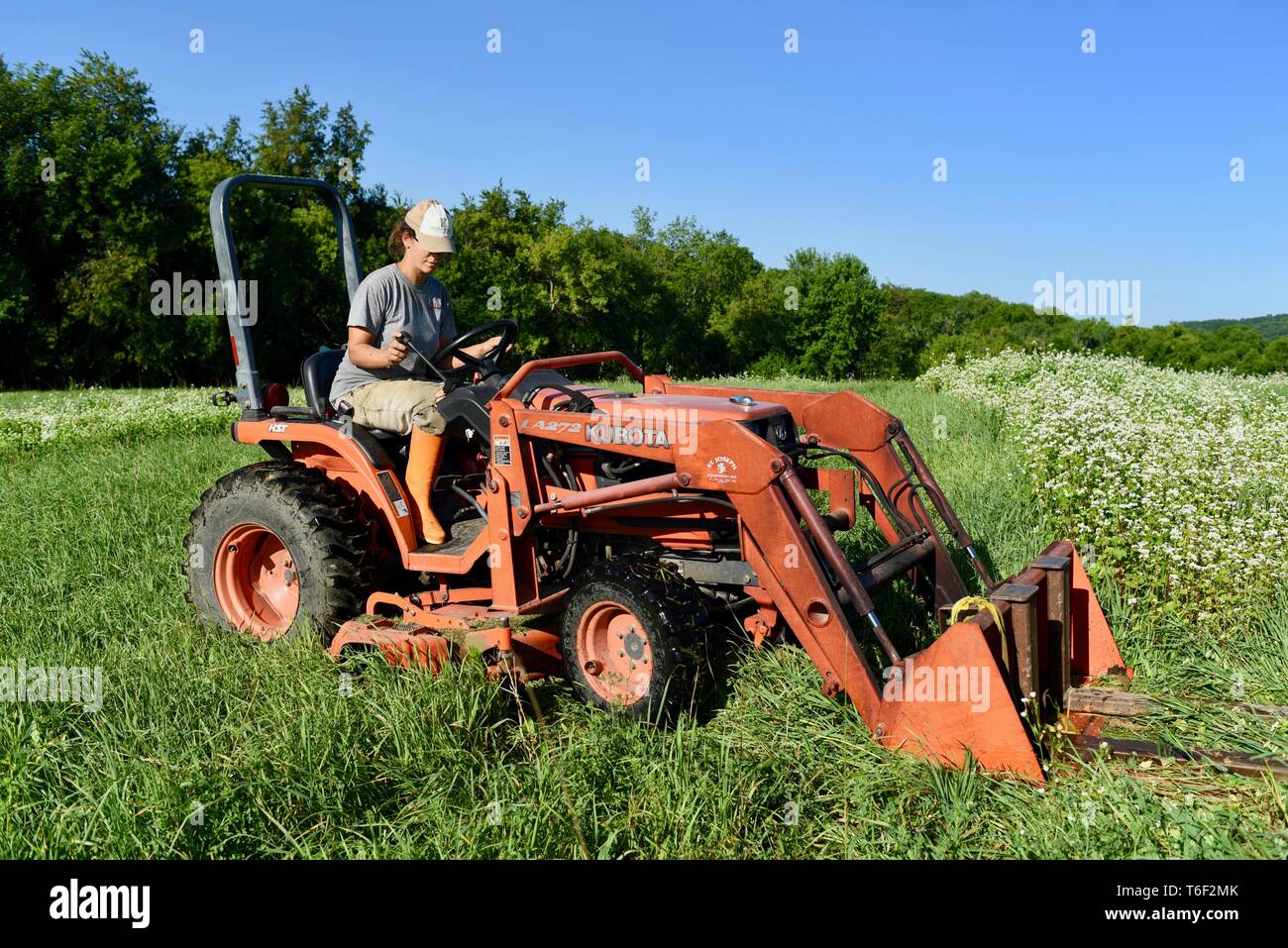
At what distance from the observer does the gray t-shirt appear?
4.61 metres

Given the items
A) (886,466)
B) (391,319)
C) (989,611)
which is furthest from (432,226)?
(989,611)

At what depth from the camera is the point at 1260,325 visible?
5528cm

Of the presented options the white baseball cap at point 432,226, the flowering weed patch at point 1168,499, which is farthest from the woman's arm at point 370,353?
the flowering weed patch at point 1168,499

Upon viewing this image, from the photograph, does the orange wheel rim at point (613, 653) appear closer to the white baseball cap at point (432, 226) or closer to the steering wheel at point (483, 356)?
the steering wheel at point (483, 356)

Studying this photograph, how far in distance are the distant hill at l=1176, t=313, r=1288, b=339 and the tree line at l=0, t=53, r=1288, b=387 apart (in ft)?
4.71

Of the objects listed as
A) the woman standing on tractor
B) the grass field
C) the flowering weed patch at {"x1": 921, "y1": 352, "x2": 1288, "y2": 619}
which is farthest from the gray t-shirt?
the flowering weed patch at {"x1": 921, "y1": 352, "x2": 1288, "y2": 619}

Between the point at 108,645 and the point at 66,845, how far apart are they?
1.82 m

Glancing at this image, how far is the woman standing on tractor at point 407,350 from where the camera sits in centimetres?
445

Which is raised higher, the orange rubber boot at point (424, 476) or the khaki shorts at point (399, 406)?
the khaki shorts at point (399, 406)

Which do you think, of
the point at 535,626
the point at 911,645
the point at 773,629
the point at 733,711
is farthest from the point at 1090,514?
the point at 535,626

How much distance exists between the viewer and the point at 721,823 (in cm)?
295

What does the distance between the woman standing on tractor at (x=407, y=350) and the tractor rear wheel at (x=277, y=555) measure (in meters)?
0.36

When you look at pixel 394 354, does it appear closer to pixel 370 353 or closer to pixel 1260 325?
pixel 370 353

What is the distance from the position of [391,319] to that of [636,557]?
1876 mm
